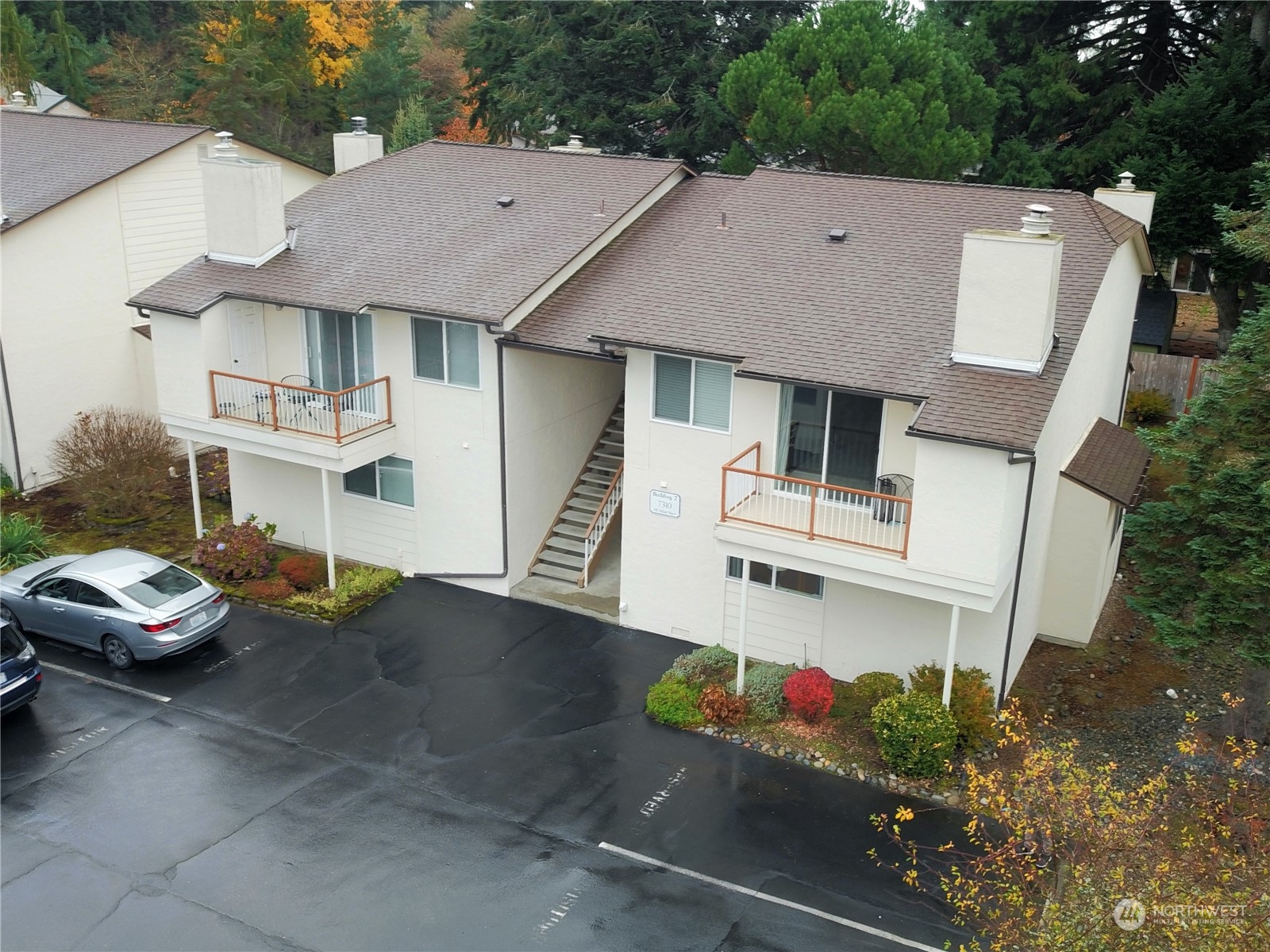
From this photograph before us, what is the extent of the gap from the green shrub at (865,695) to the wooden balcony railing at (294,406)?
9.46m

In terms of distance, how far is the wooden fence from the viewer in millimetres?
30594

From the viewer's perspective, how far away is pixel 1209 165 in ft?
98.4

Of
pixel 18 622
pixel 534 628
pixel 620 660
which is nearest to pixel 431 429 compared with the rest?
pixel 534 628

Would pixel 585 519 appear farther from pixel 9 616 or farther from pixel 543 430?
pixel 9 616

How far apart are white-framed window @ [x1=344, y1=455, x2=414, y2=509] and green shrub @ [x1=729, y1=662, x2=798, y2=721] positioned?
24.2ft

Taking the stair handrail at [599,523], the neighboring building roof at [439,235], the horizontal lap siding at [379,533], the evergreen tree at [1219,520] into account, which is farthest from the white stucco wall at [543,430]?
the evergreen tree at [1219,520]

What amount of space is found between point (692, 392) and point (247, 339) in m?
8.92

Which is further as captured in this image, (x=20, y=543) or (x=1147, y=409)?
(x=1147, y=409)

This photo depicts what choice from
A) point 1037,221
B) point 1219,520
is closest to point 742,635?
point 1219,520

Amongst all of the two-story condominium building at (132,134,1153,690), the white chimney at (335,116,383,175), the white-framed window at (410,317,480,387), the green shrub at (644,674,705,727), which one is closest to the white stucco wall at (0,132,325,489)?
the white chimney at (335,116,383,175)

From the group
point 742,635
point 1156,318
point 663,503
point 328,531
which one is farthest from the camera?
point 1156,318

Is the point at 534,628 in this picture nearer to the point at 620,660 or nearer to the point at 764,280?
the point at 620,660

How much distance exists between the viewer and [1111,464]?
1925 cm

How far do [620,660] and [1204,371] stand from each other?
9708 mm
